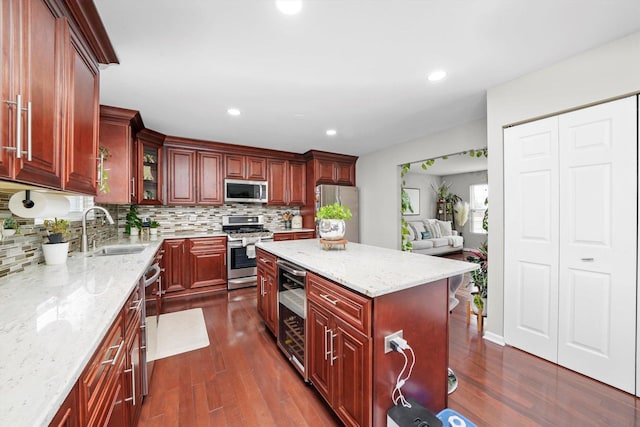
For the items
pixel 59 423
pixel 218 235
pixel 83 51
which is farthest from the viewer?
pixel 218 235

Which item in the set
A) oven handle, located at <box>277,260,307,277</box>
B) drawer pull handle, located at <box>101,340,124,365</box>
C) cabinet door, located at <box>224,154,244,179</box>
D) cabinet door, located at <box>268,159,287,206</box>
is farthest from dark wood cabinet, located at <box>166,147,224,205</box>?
drawer pull handle, located at <box>101,340,124,365</box>

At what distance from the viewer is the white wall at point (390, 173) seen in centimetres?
344

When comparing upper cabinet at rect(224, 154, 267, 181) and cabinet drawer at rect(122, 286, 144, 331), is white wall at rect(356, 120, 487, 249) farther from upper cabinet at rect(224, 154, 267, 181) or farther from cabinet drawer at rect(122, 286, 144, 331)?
cabinet drawer at rect(122, 286, 144, 331)

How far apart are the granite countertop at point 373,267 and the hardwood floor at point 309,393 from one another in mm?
886

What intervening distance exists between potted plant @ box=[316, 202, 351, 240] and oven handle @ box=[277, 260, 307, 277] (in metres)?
0.43

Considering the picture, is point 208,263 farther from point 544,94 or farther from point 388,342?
point 544,94

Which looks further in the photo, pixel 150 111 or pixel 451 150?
pixel 451 150

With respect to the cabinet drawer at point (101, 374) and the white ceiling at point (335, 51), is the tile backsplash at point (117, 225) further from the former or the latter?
the white ceiling at point (335, 51)

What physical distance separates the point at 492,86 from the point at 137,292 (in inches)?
129

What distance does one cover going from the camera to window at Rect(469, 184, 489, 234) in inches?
290

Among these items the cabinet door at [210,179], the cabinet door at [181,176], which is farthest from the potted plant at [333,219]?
the cabinet door at [181,176]

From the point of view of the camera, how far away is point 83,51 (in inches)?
55.4

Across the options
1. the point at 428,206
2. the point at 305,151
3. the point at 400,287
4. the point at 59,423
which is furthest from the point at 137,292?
the point at 428,206

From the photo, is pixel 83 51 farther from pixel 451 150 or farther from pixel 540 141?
pixel 451 150
